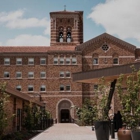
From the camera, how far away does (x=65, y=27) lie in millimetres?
70375

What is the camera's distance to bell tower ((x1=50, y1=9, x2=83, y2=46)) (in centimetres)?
6956

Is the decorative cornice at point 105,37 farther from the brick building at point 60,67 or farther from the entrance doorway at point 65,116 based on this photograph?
the entrance doorway at point 65,116

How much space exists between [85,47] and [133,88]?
1848 inches

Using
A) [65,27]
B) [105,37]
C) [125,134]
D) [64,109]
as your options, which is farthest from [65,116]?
[125,134]

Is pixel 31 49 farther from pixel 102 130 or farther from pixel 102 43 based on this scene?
pixel 102 130

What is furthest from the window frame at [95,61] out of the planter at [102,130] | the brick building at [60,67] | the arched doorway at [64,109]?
the planter at [102,130]

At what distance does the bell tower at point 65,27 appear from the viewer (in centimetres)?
6956

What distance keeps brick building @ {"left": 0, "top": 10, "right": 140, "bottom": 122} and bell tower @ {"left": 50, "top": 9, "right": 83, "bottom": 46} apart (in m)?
8.22

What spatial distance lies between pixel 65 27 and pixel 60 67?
1213 centimetres

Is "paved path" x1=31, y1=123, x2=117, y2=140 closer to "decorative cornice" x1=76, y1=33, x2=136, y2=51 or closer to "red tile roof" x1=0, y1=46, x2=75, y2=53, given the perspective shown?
"decorative cornice" x1=76, y1=33, x2=136, y2=51

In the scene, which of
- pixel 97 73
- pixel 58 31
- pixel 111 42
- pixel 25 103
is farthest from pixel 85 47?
pixel 97 73

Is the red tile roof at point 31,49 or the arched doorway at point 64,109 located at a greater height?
the red tile roof at point 31,49

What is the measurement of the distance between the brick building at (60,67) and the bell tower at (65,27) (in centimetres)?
822

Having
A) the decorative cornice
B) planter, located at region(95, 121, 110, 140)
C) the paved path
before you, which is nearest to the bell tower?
the decorative cornice
